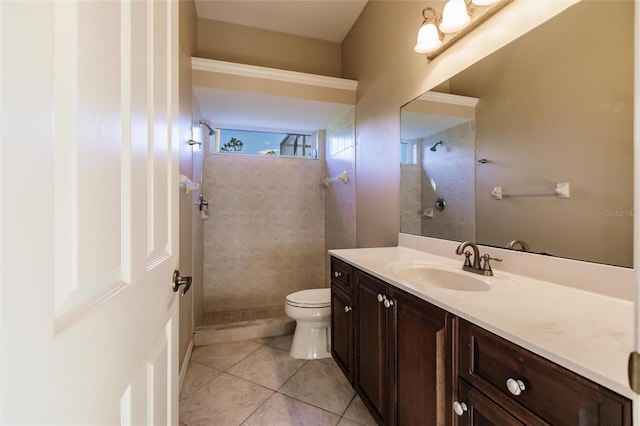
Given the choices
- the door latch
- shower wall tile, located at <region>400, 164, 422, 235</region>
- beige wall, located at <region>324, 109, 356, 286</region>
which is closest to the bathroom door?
the door latch

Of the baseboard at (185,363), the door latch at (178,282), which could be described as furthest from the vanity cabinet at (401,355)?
the baseboard at (185,363)

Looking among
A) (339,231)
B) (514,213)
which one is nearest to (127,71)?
(514,213)

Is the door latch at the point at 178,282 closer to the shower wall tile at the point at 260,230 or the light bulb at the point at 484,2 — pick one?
the light bulb at the point at 484,2

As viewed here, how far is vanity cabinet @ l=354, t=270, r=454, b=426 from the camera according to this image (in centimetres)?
90

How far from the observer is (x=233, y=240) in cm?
315

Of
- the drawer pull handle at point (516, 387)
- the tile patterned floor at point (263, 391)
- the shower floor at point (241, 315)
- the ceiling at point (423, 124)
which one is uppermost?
the ceiling at point (423, 124)

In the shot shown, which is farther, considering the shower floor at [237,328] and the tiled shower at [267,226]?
the tiled shower at [267,226]

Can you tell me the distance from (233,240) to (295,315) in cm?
137

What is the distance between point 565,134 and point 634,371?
0.95 m

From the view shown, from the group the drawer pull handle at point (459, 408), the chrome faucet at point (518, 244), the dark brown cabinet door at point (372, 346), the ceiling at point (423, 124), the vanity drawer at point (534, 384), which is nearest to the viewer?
the vanity drawer at point (534, 384)

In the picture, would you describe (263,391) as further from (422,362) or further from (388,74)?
(388,74)

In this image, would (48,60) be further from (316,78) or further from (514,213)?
(316,78)

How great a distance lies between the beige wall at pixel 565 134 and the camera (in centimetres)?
86

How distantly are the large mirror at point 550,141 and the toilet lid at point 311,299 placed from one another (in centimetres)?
103
